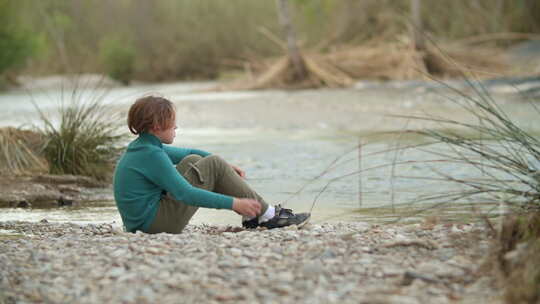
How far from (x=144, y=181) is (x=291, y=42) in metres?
10.9

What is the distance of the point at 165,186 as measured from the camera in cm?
370

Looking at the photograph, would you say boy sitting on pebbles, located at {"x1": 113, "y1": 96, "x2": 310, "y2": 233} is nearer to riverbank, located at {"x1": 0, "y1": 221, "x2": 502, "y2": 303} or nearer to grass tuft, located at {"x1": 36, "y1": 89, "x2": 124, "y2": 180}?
riverbank, located at {"x1": 0, "y1": 221, "x2": 502, "y2": 303}

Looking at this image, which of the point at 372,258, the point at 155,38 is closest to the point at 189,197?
the point at 372,258

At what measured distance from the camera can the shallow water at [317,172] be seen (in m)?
4.72

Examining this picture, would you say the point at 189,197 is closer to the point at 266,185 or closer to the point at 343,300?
the point at 343,300

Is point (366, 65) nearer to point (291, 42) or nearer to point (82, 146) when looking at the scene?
point (291, 42)

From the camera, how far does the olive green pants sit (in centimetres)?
384

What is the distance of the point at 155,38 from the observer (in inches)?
912

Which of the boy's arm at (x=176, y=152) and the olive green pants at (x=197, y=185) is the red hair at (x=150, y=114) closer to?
the olive green pants at (x=197, y=185)

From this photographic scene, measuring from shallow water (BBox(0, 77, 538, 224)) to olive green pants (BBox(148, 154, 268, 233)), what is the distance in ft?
1.32

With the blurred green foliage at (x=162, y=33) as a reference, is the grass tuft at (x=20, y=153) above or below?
below

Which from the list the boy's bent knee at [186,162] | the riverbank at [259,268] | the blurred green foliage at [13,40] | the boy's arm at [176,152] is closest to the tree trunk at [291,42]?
the blurred green foliage at [13,40]

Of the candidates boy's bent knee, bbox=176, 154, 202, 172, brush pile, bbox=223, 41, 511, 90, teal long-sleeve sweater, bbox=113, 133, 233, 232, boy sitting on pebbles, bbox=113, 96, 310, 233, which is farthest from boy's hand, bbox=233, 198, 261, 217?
brush pile, bbox=223, 41, 511, 90

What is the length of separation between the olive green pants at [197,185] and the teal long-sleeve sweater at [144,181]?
0.05 metres
